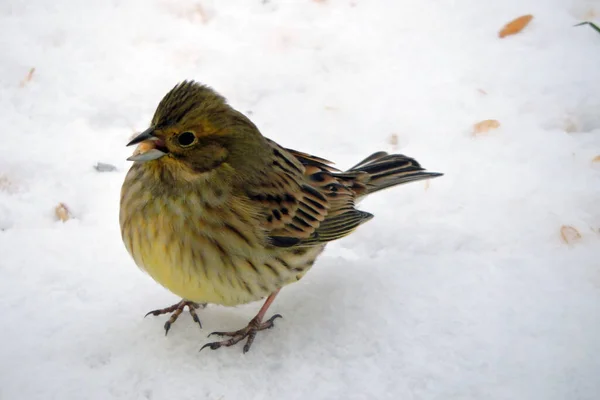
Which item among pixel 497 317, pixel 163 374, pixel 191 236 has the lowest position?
pixel 497 317

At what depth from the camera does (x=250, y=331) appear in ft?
10.6

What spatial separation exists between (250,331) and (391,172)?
1.26 meters

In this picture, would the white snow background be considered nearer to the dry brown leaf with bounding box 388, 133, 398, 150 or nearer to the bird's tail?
the dry brown leaf with bounding box 388, 133, 398, 150

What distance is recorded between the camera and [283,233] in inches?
127

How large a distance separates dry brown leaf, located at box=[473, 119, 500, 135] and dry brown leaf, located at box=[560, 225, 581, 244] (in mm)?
1011

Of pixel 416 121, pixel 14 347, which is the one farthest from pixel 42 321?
pixel 416 121

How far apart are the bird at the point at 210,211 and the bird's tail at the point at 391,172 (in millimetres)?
701

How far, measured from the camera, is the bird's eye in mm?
2904

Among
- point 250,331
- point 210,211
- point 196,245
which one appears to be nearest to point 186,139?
point 210,211

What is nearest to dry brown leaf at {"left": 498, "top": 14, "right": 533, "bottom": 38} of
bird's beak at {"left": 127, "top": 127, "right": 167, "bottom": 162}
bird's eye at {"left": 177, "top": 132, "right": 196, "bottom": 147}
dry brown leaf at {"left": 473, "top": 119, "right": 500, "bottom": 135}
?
dry brown leaf at {"left": 473, "top": 119, "right": 500, "bottom": 135}

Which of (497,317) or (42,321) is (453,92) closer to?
(497,317)

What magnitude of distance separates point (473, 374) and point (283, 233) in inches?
40.3

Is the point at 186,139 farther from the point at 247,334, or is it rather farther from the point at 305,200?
the point at 247,334

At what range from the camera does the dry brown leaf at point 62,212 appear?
12.6 ft
